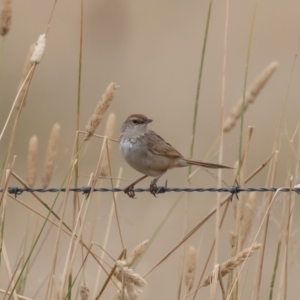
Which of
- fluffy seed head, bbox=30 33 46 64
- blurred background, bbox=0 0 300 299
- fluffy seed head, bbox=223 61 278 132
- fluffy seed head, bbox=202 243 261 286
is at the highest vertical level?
blurred background, bbox=0 0 300 299

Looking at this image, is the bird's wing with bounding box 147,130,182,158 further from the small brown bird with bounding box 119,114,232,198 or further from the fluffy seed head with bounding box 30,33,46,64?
the fluffy seed head with bounding box 30,33,46,64

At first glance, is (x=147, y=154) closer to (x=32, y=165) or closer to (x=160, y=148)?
(x=160, y=148)

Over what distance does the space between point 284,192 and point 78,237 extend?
1.10m

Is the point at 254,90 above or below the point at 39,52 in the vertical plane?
above

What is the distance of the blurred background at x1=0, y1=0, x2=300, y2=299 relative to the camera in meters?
8.97

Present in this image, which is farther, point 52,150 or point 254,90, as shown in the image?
point 254,90

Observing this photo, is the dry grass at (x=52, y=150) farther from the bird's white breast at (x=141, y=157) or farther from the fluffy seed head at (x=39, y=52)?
the bird's white breast at (x=141, y=157)

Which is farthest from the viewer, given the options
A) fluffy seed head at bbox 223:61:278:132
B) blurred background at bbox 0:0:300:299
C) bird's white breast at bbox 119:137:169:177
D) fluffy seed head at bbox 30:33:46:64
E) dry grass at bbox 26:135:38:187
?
blurred background at bbox 0:0:300:299

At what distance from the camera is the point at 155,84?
12438mm

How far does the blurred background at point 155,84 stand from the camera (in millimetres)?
8969

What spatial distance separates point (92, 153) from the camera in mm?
10086

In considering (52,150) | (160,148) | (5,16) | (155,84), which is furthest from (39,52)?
(155,84)

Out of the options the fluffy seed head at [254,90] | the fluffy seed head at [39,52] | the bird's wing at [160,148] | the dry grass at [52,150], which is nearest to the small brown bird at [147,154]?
the bird's wing at [160,148]

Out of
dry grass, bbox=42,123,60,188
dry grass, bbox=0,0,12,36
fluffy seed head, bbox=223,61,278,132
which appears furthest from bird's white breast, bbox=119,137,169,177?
dry grass, bbox=0,0,12,36
